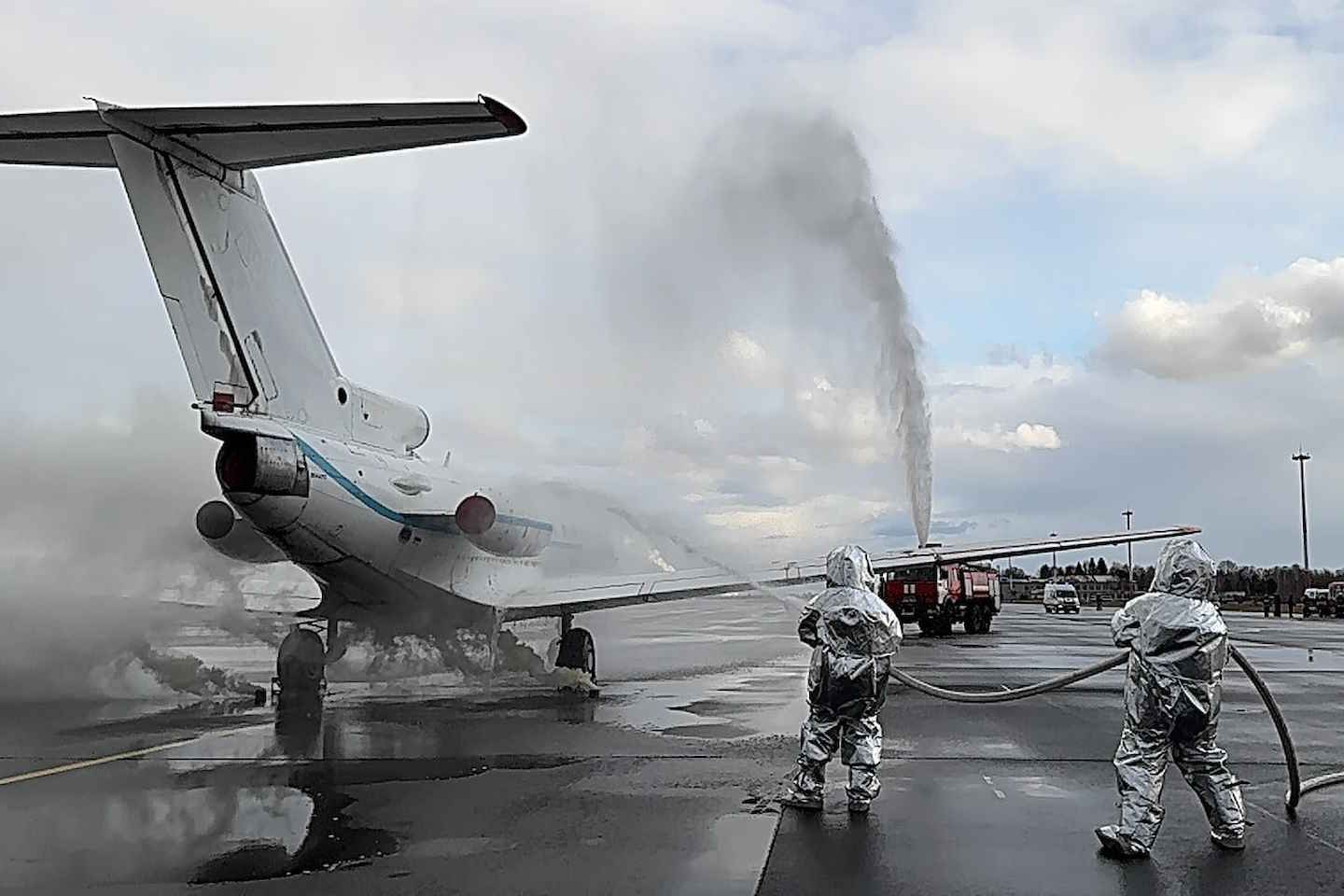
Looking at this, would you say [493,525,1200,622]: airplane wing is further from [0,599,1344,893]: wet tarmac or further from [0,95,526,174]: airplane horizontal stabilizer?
[0,95,526,174]: airplane horizontal stabilizer

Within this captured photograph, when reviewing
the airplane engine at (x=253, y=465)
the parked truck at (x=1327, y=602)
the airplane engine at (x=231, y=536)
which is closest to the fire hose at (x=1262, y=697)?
the airplane engine at (x=253, y=465)

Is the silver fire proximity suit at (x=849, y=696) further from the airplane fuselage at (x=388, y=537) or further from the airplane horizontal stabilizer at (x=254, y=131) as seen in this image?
the airplane fuselage at (x=388, y=537)

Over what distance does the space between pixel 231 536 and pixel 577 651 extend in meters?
5.85

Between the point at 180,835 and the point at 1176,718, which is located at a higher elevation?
the point at 1176,718

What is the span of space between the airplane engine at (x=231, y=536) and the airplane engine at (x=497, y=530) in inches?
108

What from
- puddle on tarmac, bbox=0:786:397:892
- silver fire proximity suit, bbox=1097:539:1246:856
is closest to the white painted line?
silver fire proximity suit, bbox=1097:539:1246:856

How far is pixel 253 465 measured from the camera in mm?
14172

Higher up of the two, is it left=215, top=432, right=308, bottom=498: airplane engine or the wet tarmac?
left=215, top=432, right=308, bottom=498: airplane engine

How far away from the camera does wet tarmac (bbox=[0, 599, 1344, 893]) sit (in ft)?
24.6

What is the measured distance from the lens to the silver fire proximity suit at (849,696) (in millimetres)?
9523

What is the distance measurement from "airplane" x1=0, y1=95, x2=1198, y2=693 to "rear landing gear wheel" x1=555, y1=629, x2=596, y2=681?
3cm

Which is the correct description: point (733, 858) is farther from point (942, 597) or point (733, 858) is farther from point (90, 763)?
point (942, 597)

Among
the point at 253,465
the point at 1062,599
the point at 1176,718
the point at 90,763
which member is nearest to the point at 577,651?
the point at 253,465

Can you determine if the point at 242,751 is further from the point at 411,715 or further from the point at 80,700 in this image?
the point at 80,700
